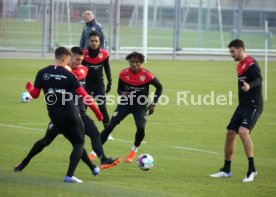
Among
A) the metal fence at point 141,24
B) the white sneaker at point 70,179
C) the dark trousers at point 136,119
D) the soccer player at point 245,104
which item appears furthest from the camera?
the metal fence at point 141,24

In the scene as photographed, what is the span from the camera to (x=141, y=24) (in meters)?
46.5

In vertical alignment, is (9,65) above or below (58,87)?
below

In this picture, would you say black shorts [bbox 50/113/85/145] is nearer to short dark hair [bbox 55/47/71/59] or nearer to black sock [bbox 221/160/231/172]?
short dark hair [bbox 55/47/71/59]

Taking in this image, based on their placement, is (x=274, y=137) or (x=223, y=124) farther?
(x=223, y=124)

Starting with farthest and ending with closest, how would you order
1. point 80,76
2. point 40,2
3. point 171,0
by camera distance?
point 171,0
point 40,2
point 80,76

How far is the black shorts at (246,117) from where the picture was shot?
13156 millimetres

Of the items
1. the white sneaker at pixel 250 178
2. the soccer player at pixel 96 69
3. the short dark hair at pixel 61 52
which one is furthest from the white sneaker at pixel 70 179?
the soccer player at pixel 96 69

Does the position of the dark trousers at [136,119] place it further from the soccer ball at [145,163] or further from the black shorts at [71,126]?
the black shorts at [71,126]

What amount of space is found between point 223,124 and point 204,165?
622 cm

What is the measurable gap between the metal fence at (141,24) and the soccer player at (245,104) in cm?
2242

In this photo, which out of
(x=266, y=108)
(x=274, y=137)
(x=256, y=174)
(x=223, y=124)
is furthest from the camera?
(x=266, y=108)

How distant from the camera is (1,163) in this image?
13.7 meters

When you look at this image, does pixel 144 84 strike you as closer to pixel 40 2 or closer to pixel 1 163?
pixel 1 163

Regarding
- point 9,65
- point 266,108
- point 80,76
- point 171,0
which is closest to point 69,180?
point 80,76
